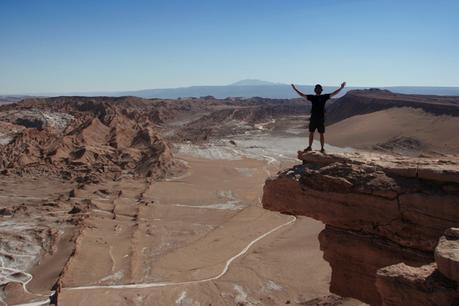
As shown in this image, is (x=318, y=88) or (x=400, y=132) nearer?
(x=318, y=88)

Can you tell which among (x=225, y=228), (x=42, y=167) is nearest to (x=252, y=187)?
(x=225, y=228)

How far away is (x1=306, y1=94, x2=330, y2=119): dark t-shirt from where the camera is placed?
29.0 feet

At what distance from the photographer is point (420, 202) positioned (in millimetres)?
7277

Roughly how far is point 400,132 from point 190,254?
29690 mm

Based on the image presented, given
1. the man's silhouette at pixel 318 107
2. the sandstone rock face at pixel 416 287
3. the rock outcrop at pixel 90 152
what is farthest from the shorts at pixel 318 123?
the rock outcrop at pixel 90 152

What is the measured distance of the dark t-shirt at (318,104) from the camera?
8836 millimetres

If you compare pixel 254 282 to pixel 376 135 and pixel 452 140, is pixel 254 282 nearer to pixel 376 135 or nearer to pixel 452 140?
pixel 452 140

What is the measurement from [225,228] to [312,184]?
12.2m

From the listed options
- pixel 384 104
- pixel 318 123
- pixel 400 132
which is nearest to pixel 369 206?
pixel 318 123

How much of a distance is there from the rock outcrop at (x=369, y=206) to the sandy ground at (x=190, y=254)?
486cm

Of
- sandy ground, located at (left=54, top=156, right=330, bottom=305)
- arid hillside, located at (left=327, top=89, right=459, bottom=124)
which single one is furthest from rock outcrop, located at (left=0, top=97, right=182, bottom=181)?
arid hillside, located at (left=327, top=89, right=459, bottom=124)

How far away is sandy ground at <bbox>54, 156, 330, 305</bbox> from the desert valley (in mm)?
65

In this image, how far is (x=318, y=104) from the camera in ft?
29.3

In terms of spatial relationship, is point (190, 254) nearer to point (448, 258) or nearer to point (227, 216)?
point (227, 216)
